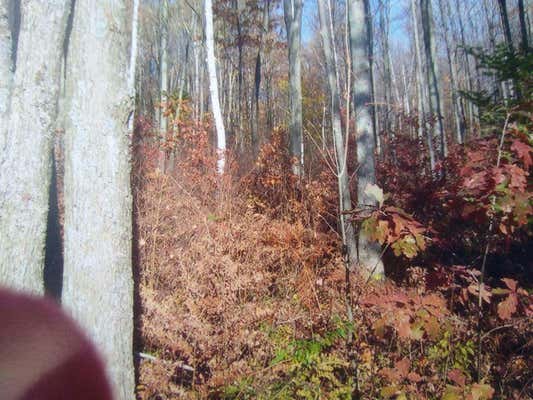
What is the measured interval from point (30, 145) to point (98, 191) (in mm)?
1008

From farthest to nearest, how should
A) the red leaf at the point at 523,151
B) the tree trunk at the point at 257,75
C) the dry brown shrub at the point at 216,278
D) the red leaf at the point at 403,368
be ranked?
1. the tree trunk at the point at 257,75
2. the dry brown shrub at the point at 216,278
3. the red leaf at the point at 403,368
4. the red leaf at the point at 523,151

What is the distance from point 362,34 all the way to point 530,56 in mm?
2302

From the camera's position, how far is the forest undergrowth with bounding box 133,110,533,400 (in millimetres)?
2629

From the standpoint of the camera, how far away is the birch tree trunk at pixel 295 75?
9.66 m

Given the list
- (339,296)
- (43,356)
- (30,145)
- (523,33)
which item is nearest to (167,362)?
(43,356)

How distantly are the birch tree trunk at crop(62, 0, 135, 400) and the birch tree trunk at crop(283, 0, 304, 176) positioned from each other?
6.29 metres

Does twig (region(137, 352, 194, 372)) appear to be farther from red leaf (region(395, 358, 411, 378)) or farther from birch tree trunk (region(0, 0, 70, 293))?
red leaf (region(395, 358, 411, 378))

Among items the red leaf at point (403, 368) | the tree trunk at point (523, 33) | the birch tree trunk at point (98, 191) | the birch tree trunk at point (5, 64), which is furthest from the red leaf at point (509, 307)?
the tree trunk at point (523, 33)

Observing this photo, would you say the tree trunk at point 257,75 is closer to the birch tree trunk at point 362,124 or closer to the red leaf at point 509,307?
the birch tree trunk at point 362,124

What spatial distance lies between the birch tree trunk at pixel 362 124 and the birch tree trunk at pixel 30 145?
12.9ft

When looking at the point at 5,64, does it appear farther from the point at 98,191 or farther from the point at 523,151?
the point at 523,151

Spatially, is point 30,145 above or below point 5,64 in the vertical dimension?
below

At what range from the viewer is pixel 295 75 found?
10.2 m

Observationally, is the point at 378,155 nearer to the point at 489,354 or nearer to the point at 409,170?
the point at 409,170
